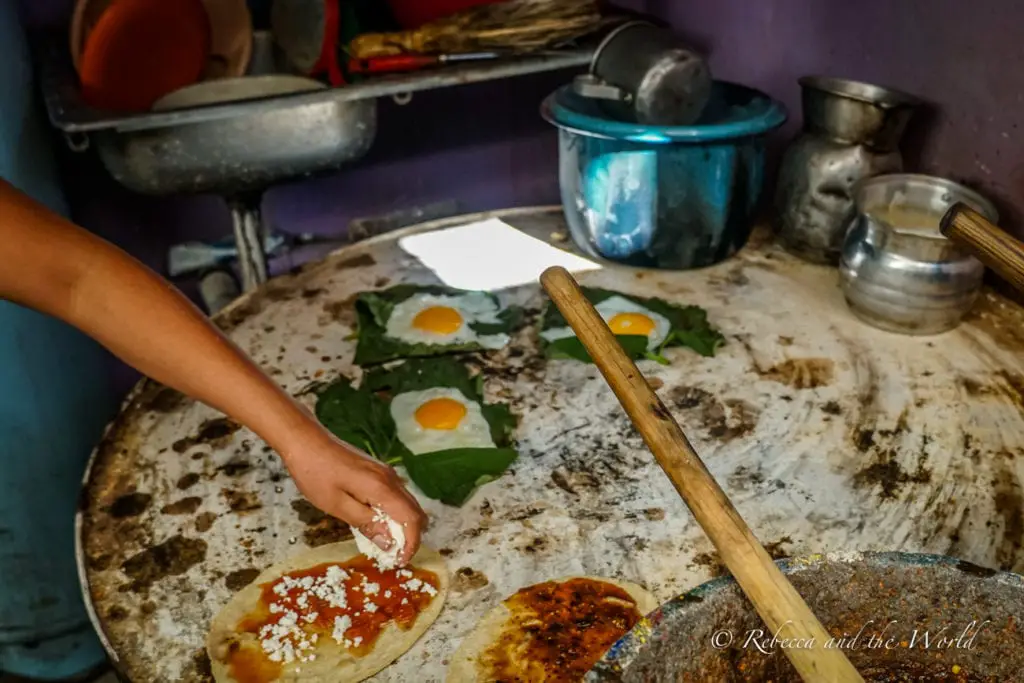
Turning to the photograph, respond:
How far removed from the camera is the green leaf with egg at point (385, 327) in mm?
1739

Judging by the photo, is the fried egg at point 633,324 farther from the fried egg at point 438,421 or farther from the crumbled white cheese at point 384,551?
the crumbled white cheese at point 384,551

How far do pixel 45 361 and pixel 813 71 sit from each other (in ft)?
6.92

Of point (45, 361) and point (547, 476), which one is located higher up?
point (547, 476)

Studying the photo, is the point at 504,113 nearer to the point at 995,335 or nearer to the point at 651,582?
the point at 995,335

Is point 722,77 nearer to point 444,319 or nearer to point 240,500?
point 444,319

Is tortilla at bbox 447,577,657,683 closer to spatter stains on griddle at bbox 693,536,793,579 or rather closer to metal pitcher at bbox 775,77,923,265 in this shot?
spatter stains on griddle at bbox 693,536,793,579

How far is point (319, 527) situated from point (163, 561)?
0.23 meters

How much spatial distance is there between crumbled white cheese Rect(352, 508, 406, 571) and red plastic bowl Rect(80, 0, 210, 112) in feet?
4.24

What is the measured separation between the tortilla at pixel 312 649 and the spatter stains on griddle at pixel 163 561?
0.37 ft

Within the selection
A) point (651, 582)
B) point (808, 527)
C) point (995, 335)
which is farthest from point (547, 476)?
point (995, 335)

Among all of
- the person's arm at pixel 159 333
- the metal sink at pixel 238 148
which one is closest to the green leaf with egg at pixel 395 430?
the person's arm at pixel 159 333

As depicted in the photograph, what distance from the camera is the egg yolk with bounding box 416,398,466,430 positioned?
5.02 feet

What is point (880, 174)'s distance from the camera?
6.26 feet

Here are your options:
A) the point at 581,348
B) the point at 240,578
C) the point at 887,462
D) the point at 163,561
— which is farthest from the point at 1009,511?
the point at 163,561
